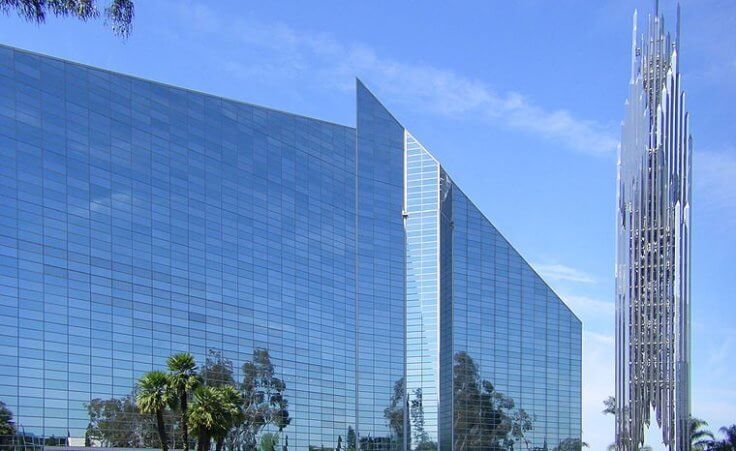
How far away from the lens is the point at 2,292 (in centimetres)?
6750

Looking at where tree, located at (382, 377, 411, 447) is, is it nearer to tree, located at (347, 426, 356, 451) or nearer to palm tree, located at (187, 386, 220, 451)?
tree, located at (347, 426, 356, 451)

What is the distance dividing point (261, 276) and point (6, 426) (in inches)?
1191

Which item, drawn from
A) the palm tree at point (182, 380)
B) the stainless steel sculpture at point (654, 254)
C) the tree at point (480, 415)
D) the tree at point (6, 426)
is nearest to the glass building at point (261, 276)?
the tree at point (480, 415)

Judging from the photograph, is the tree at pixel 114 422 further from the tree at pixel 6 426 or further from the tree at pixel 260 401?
the tree at pixel 260 401

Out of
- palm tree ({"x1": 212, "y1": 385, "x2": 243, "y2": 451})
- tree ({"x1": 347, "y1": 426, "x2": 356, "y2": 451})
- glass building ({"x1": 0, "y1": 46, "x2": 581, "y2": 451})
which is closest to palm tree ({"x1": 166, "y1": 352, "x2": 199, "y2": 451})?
palm tree ({"x1": 212, "y1": 385, "x2": 243, "y2": 451})

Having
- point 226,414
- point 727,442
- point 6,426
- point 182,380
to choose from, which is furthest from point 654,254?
point 6,426

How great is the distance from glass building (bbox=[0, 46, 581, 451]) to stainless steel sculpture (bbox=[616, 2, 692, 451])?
11.3 metres

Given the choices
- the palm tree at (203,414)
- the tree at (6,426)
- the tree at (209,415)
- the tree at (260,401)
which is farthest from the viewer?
the tree at (260,401)

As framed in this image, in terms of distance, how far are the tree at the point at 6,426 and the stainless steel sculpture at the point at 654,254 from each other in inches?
2707

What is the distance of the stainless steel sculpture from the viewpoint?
354 ft

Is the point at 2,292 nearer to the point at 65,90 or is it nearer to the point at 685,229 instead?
the point at 65,90

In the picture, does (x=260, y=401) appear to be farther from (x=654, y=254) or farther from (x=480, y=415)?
(x=654, y=254)

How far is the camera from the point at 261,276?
91.8m

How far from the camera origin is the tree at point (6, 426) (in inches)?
2616
